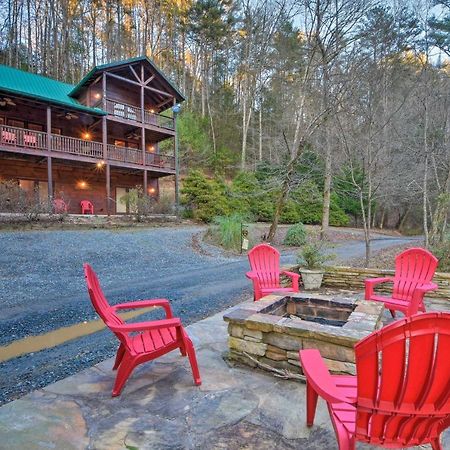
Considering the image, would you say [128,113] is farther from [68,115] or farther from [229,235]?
[229,235]

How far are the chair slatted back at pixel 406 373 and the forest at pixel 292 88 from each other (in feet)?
17.2

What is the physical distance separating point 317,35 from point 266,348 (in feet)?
26.0

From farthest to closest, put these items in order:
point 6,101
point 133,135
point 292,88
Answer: point 133,135
point 6,101
point 292,88

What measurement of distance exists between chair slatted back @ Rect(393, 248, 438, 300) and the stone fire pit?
3.63 feet

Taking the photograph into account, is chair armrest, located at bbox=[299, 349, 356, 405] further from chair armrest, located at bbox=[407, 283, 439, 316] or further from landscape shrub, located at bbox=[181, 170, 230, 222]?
landscape shrub, located at bbox=[181, 170, 230, 222]

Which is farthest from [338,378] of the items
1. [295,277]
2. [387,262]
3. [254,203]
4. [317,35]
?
[254,203]

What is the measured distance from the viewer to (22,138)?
→ 12.5 meters

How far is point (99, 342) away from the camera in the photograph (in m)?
3.39

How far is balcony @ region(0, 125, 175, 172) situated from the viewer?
12203 millimetres

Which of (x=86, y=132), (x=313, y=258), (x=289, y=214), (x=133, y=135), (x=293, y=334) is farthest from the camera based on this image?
(x=289, y=214)

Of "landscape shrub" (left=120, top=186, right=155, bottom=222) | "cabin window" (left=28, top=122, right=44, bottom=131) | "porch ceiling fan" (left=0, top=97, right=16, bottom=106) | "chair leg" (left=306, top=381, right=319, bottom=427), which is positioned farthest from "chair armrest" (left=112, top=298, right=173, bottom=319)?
"cabin window" (left=28, top=122, right=44, bottom=131)

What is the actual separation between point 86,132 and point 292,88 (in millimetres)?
10589

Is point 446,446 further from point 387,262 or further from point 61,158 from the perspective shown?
point 61,158

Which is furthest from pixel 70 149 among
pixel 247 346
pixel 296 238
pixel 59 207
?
pixel 247 346
